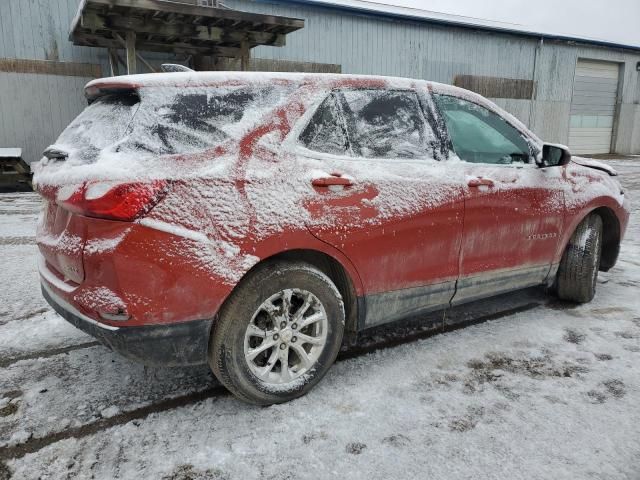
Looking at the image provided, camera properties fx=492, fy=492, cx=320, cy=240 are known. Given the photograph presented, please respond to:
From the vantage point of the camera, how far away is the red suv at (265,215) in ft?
7.10

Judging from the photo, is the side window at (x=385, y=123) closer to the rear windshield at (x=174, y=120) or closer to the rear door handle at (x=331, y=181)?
the rear door handle at (x=331, y=181)

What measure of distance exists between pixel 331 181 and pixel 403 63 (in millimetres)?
15581

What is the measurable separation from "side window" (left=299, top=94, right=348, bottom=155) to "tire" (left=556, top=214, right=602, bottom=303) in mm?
2397

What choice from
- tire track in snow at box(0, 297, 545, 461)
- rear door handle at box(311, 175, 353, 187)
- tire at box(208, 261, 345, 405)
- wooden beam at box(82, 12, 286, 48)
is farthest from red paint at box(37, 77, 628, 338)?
wooden beam at box(82, 12, 286, 48)

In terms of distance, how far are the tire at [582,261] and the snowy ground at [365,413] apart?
471mm

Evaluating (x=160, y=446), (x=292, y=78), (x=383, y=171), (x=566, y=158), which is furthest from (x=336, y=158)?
(x=566, y=158)

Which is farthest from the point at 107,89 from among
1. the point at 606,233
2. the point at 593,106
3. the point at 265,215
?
the point at 593,106

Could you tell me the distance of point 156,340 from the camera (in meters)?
2.24

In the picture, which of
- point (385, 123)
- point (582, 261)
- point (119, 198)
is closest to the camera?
point (119, 198)

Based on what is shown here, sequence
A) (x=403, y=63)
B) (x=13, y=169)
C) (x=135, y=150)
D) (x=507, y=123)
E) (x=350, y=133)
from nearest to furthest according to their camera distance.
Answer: (x=135, y=150), (x=350, y=133), (x=507, y=123), (x=13, y=169), (x=403, y=63)

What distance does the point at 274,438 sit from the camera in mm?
2326

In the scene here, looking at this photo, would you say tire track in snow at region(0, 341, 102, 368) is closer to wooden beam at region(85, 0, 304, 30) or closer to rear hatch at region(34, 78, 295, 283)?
rear hatch at region(34, 78, 295, 283)

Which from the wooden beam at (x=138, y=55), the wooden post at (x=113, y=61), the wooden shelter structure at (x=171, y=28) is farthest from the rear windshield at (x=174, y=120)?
the wooden post at (x=113, y=61)

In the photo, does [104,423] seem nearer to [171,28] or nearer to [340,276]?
[340,276]
